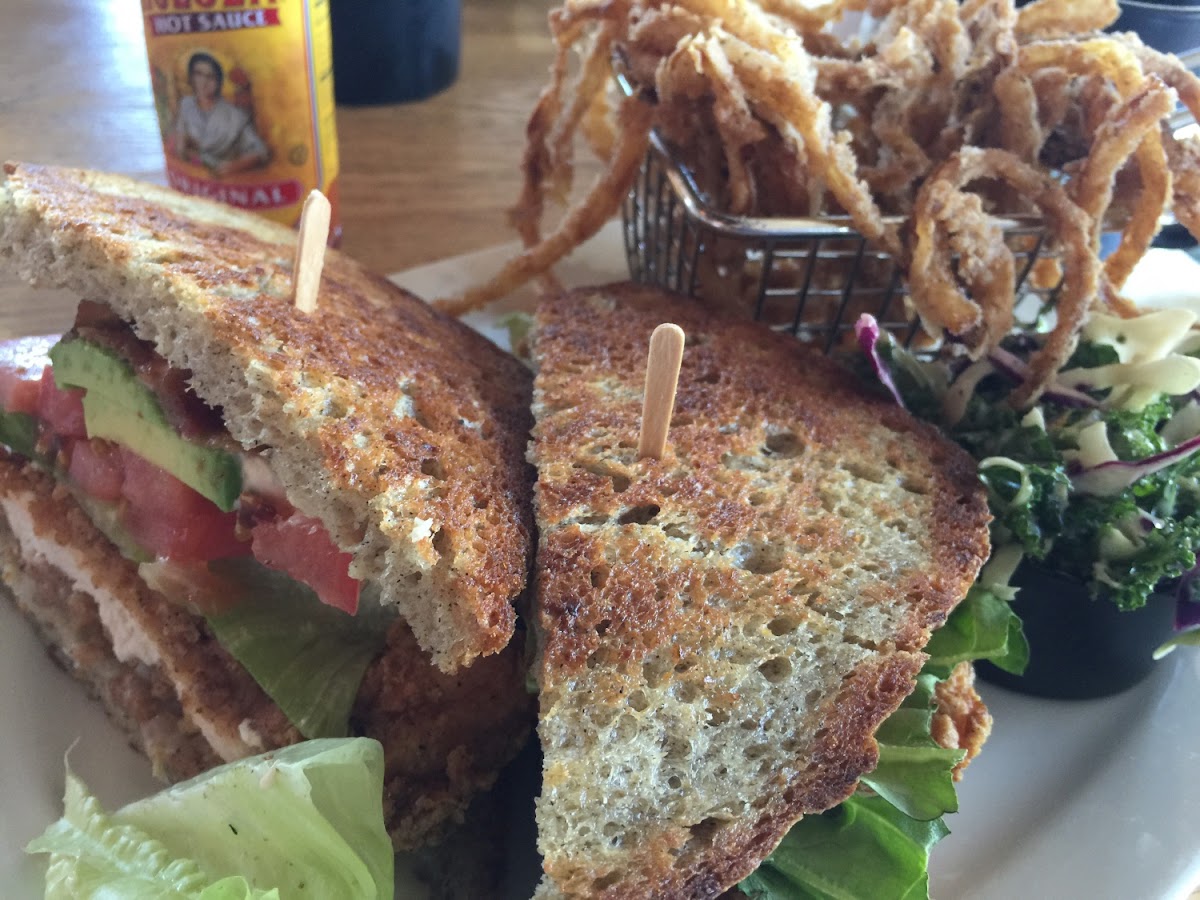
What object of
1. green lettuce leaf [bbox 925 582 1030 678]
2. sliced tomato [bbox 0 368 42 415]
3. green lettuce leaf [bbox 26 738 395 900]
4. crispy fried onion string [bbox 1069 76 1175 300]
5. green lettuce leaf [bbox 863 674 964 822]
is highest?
crispy fried onion string [bbox 1069 76 1175 300]

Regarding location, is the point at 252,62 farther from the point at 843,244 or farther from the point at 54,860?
the point at 54,860

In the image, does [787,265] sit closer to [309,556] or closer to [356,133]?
[309,556]

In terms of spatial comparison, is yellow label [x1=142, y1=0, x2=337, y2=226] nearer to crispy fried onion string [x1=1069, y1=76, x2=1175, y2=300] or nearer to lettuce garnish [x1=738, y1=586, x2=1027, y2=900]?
crispy fried onion string [x1=1069, y1=76, x2=1175, y2=300]

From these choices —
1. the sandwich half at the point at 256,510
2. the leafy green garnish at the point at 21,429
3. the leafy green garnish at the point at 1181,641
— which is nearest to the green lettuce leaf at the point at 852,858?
the sandwich half at the point at 256,510

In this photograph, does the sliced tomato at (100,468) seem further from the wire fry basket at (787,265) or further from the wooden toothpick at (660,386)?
the wire fry basket at (787,265)

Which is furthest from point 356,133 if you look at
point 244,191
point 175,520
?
point 175,520

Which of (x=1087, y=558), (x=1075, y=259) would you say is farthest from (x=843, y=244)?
(x=1087, y=558)

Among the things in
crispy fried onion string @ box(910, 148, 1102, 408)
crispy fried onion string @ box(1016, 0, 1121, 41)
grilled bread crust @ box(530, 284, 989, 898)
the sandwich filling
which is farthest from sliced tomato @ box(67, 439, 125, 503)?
crispy fried onion string @ box(1016, 0, 1121, 41)
